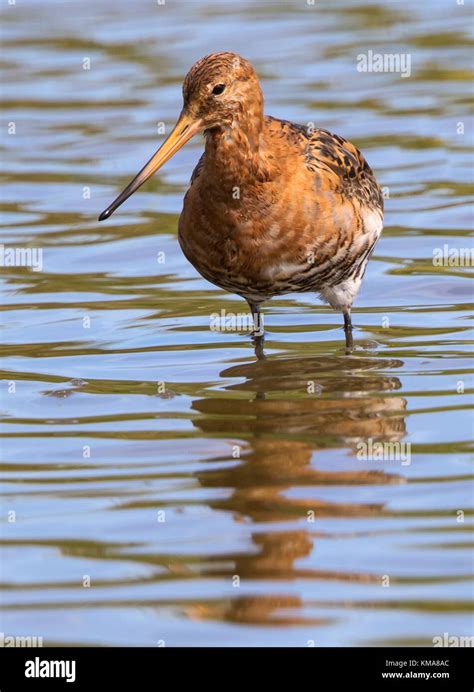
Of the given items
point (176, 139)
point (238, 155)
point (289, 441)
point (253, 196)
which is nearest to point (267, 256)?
point (253, 196)

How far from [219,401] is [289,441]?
95 centimetres

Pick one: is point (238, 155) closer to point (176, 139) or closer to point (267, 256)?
point (176, 139)

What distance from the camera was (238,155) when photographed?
866 cm

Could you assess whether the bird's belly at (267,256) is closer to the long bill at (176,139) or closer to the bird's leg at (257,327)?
the long bill at (176,139)

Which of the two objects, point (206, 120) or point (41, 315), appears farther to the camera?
point (41, 315)

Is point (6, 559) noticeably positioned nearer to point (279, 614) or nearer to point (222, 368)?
point (279, 614)

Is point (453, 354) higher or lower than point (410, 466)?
higher

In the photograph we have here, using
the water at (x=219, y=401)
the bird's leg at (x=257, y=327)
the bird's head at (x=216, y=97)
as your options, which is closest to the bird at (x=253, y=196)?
the bird's head at (x=216, y=97)

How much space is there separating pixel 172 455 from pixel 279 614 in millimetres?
1938

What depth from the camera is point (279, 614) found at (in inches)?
229

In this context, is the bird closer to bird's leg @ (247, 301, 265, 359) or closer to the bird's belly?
the bird's belly

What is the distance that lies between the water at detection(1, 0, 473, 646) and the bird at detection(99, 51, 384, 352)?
692 mm
